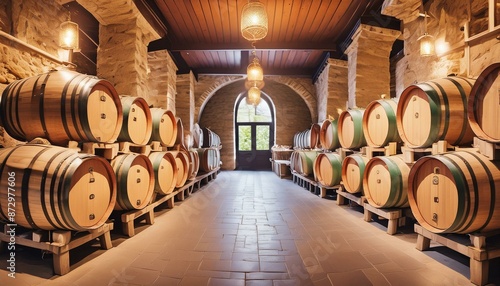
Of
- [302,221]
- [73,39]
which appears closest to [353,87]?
[302,221]

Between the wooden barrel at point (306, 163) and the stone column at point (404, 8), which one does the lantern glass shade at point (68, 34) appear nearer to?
the stone column at point (404, 8)

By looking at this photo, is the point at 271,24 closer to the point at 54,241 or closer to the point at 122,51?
the point at 122,51

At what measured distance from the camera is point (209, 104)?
1136cm

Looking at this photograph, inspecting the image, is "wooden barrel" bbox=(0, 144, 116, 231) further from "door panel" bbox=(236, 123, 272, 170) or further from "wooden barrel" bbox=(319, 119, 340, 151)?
"door panel" bbox=(236, 123, 272, 170)

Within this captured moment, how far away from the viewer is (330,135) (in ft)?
17.1

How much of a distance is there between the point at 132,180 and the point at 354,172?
130 inches

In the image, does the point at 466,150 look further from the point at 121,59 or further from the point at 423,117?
the point at 121,59

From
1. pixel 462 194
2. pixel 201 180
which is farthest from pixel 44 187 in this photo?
pixel 201 180

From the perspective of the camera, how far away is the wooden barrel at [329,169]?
475 centimetres

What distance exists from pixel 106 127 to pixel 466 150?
358cm

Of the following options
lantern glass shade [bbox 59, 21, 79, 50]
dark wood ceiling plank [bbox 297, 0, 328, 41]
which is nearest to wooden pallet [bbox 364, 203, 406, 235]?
dark wood ceiling plank [bbox 297, 0, 328, 41]

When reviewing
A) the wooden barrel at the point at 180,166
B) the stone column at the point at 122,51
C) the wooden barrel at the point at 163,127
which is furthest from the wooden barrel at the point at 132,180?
the stone column at the point at 122,51

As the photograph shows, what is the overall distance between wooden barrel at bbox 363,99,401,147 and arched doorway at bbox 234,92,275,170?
8210mm

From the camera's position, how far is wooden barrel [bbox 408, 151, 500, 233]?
1.91 m
